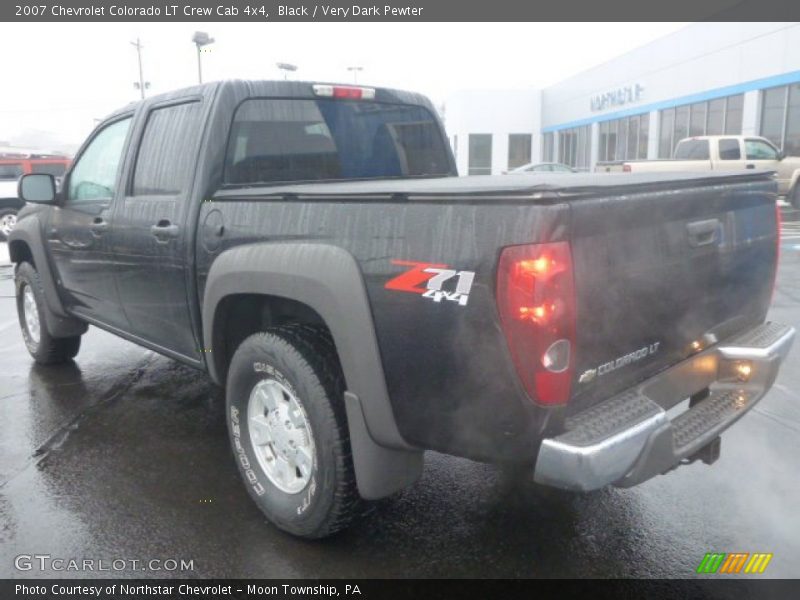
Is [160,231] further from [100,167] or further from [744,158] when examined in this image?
[744,158]

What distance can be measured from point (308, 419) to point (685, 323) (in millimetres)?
1539

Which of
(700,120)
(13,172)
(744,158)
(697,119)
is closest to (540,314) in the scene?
(744,158)

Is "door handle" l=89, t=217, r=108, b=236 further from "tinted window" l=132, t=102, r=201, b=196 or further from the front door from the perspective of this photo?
"tinted window" l=132, t=102, r=201, b=196

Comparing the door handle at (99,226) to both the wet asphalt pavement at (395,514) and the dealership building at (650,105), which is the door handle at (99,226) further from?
the dealership building at (650,105)

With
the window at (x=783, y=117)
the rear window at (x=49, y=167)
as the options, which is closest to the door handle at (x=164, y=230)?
the rear window at (x=49, y=167)

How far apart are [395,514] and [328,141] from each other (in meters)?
2.12

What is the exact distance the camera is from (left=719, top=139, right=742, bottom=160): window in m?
18.1

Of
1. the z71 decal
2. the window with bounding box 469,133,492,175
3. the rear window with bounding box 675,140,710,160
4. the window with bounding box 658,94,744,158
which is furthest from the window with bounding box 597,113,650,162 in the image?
the z71 decal

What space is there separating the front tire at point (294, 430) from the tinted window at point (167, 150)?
114 cm

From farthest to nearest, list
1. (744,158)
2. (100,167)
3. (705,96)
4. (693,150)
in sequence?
(705,96), (693,150), (744,158), (100,167)

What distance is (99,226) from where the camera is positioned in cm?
429

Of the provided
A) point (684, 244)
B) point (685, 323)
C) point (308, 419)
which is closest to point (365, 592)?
point (308, 419)

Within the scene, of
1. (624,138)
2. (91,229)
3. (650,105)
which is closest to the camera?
(91,229)

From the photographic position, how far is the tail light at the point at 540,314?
2105 mm
